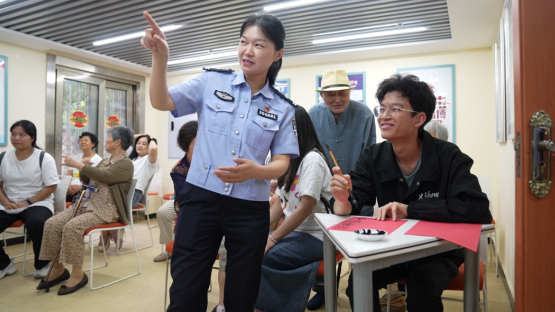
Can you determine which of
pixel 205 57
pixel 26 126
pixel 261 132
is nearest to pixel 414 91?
pixel 261 132

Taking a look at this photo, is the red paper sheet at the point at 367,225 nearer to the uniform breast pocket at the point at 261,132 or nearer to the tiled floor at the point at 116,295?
the uniform breast pocket at the point at 261,132

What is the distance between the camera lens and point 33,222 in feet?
10.6

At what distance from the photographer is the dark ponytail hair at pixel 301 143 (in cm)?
209

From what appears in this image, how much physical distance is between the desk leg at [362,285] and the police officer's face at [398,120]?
73 cm

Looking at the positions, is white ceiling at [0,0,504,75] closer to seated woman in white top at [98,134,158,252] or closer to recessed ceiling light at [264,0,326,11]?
recessed ceiling light at [264,0,326,11]

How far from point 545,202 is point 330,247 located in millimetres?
795

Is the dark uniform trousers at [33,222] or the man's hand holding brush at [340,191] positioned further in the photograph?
the dark uniform trousers at [33,222]

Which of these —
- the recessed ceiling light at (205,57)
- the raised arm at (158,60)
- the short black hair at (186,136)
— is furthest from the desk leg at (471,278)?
the recessed ceiling light at (205,57)

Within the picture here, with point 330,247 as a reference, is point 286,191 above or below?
above

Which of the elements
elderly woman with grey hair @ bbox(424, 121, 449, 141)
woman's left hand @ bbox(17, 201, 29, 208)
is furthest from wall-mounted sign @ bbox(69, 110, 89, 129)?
elderly woman with grey hair @ bbox(424, 121, 449, 141)

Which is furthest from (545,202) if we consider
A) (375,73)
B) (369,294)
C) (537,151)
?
(375,73)

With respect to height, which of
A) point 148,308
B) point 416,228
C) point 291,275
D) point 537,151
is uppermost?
point 537,151

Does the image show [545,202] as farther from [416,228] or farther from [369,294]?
[369,294]

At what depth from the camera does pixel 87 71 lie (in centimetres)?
577
